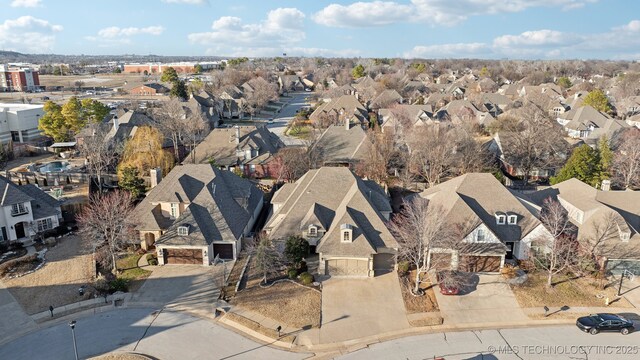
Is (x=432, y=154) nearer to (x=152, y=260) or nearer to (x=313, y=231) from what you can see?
(x=313, y=231)

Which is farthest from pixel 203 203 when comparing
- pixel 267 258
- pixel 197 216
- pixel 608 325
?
pixel 608 325

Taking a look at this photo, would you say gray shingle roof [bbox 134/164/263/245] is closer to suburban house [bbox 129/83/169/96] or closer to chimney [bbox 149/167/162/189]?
chimney [bbox 149/167/162/189]

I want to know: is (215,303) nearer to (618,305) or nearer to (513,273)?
(513,273)

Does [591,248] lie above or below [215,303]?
above

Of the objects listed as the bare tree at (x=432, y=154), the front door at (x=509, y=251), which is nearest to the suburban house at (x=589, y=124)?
the bare tree at (x=432, y=154)

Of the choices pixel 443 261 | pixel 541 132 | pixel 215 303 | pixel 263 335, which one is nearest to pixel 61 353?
pixel 215 303

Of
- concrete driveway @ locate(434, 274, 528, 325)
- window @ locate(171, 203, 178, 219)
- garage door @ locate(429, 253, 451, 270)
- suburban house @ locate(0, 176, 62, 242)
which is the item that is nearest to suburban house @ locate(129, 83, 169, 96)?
suburban house @ locate(0, 176, 62, 242)

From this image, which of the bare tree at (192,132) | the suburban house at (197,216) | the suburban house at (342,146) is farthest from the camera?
the bare tree at (192,132)

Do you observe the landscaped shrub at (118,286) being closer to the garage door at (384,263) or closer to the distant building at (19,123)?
the garage door at (384,263)
